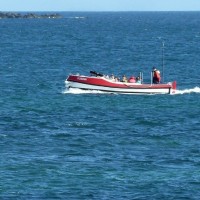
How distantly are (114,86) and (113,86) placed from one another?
3.2 inches

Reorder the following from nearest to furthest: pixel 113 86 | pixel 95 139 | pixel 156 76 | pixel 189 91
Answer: pixel 95 139 < pixel 113 86 < pixel 156 76 < pixel 189 91

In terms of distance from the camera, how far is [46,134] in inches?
2361

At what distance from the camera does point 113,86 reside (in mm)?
78562

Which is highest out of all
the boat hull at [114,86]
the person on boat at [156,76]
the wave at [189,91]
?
the person on boat at [156,76]

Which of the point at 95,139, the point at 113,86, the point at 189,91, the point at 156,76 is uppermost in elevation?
the point at 156,76

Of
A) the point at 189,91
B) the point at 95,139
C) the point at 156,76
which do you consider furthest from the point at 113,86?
the point at 95,139

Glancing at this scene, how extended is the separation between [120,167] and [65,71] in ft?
180

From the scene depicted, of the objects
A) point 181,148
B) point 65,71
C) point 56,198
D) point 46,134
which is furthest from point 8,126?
point 65,71

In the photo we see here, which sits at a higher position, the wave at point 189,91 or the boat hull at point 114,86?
the boat hull at point 114,86

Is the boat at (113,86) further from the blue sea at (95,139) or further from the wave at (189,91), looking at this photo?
the wave at (189,91)

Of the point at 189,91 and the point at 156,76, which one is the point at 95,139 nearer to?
the point at 156,76

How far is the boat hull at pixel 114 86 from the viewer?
257 ft

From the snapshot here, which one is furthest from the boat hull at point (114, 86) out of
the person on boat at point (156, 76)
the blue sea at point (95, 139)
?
the person on boat at point (156, 76)

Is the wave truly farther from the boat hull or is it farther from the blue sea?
the boat hull
